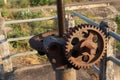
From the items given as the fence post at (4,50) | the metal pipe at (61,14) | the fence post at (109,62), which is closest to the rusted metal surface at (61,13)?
the metal pipe at (61,14)

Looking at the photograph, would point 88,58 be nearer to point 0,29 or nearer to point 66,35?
point 66,35

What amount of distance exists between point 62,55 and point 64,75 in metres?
0.17

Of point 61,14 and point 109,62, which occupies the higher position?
point 61,14

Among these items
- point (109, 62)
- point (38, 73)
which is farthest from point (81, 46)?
point (38, 73)

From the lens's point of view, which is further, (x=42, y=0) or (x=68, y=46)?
(x=42, y=0)

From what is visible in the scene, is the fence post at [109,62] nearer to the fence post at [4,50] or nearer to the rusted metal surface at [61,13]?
the rusted metal surface at [61,13]

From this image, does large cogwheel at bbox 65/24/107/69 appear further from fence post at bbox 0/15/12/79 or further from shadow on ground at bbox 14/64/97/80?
fence post at bbox 0/15/12/79

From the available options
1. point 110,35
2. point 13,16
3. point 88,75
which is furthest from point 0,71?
point 13,16

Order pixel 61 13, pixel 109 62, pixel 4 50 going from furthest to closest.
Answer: pixel 4 50, pixel 109 62, pixel 61 13

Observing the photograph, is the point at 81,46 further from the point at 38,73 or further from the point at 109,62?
the point at 38,73

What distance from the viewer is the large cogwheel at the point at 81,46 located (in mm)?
2146

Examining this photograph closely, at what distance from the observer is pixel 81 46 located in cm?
215

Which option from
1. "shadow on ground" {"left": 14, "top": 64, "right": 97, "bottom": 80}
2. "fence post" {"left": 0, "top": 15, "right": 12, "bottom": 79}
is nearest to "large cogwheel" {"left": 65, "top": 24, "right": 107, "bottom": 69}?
"shadow on ground" {"left": 14, "top": 64, "right": 97, "bottom": 80}

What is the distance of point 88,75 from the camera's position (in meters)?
4.56
